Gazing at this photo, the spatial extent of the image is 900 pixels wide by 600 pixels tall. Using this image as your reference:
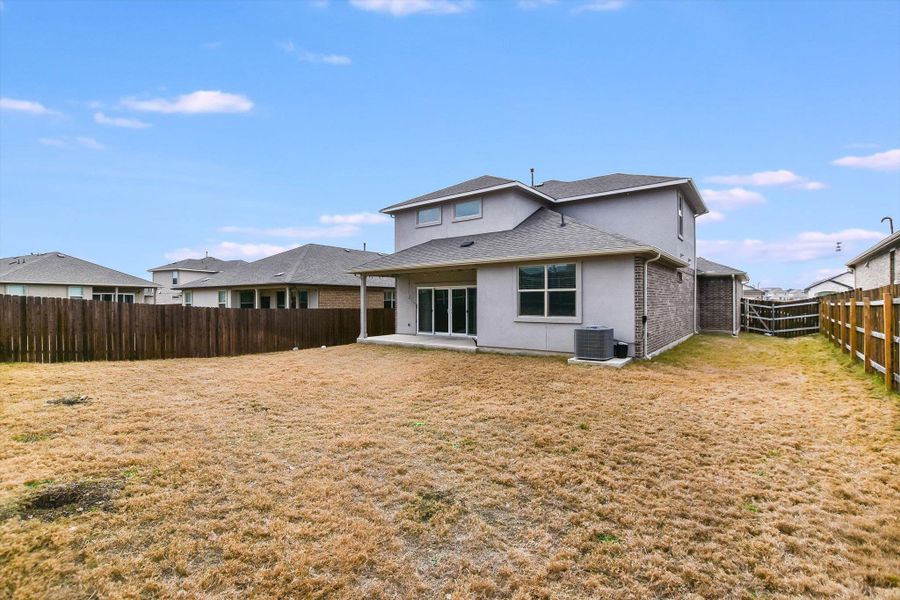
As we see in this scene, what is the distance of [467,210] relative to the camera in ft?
51.7

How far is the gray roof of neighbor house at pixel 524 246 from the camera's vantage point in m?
10.7

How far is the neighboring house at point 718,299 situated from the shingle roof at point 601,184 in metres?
5.83

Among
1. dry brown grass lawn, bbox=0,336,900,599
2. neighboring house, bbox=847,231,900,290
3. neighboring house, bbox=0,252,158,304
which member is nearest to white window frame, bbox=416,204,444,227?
dry brown grass lawn, bbox=0,336,900,599

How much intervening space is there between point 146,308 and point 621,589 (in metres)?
14.9

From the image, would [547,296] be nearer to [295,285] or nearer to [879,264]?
[295,285]

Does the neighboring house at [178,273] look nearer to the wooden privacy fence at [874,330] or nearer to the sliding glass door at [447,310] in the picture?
the sliding glass door at [447,310]

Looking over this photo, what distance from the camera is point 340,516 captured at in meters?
3.35

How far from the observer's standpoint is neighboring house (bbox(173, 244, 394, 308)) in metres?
20.8

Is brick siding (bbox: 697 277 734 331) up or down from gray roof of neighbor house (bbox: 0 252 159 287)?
down

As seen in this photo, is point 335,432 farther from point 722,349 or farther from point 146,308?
point 722,349

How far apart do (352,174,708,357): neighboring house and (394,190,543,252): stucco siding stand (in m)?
0.04

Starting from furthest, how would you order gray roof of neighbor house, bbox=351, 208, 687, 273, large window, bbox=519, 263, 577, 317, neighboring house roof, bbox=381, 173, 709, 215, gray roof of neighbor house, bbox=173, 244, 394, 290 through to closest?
gray roof of neighbor house, bbox=173, 244, 394, 290
neighboring house roof, bbox=381, 173, 709, 215
large window, bbox=519, 263, 577, 317
gray roof of neighbor house, bbox=351, 208, 687, 273

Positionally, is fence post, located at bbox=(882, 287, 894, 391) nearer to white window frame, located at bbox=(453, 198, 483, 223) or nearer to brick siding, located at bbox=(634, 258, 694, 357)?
brick siding, located at bbox=(634, 258, 694, 357)

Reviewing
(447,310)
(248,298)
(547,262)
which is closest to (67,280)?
(248,298)
